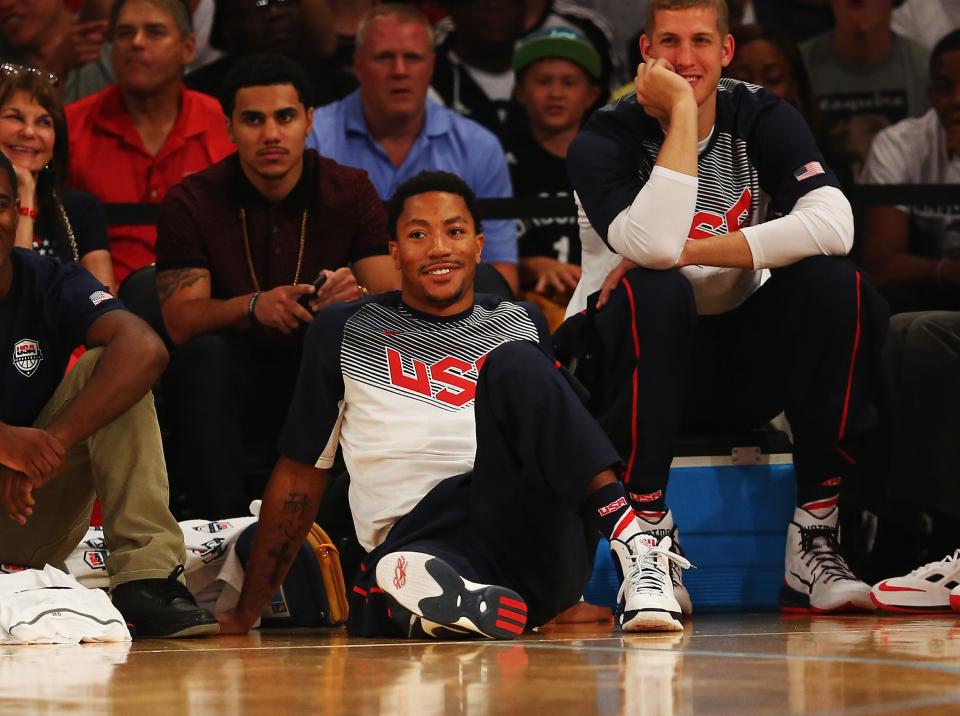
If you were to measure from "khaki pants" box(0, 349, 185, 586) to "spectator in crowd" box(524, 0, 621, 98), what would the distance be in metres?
2.73

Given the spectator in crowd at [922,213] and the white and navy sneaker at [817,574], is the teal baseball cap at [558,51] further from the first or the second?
the white and navy sneaker at [817,574]

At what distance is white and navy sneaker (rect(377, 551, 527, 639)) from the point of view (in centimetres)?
257

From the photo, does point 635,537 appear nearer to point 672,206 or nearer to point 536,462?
point 536,462

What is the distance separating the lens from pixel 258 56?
4.22m

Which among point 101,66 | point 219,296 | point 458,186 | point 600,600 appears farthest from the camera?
point 101,66

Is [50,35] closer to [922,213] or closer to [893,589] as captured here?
[922,213]

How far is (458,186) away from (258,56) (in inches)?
49.8

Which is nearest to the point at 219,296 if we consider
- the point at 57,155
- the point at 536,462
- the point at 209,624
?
the point at 57,155

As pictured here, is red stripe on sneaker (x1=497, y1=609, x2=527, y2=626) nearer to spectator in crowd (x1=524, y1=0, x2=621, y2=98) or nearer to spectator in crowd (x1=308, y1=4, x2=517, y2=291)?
spectator in crowd (x1=308, y1=4, x2=517, y2=291)

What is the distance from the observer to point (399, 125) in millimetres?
4832

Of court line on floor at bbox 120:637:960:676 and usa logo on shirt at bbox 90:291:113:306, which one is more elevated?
usa logo on shirt at bbox 90:291:113:306

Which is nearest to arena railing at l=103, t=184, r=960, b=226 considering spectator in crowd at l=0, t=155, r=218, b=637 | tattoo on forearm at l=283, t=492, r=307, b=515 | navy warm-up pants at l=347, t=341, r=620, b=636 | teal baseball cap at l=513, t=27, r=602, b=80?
teal baseball cap at l=513, t=27, r=602, b=80

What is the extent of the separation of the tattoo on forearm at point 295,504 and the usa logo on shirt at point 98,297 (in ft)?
2.06

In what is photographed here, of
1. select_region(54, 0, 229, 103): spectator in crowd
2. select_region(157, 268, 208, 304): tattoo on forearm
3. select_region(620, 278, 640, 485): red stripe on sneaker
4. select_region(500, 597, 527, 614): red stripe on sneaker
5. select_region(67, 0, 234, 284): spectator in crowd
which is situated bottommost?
select_region(500, 597, 527, 614): red stripe on sneaker
